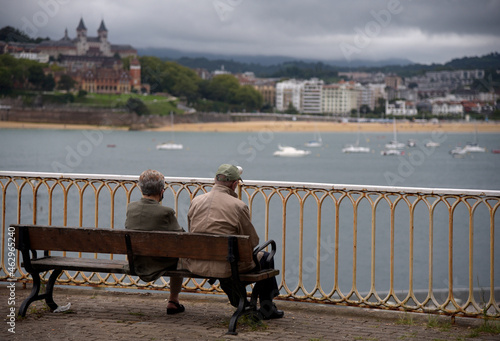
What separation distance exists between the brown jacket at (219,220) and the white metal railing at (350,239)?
75 centimetres

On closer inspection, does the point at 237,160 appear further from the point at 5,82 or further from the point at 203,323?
the point at 203,323

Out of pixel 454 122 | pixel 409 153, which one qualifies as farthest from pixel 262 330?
pixel 454 122

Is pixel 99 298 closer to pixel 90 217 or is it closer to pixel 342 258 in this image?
pixel 342 258

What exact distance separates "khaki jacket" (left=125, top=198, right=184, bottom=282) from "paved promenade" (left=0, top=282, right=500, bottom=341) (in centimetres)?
44

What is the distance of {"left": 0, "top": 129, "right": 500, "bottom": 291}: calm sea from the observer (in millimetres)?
34281

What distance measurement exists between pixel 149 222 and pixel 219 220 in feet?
1.88

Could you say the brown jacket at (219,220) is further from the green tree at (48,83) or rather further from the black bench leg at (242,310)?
the green tree at (48,83)

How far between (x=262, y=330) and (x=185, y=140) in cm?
15221

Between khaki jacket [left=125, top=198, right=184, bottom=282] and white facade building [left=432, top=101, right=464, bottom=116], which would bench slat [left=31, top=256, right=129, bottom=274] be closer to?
khaki jacket [left=125, top=198, right=184, bottom=282]

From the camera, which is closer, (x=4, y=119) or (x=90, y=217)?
(x=90, y=217)

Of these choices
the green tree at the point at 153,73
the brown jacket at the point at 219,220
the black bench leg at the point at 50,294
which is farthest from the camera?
the green tree at the point at 153,73

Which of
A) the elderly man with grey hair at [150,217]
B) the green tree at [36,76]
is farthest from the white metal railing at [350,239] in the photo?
the green tree at [36,76]

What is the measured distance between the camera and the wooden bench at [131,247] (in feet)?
17.5

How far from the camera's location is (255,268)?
563cm
